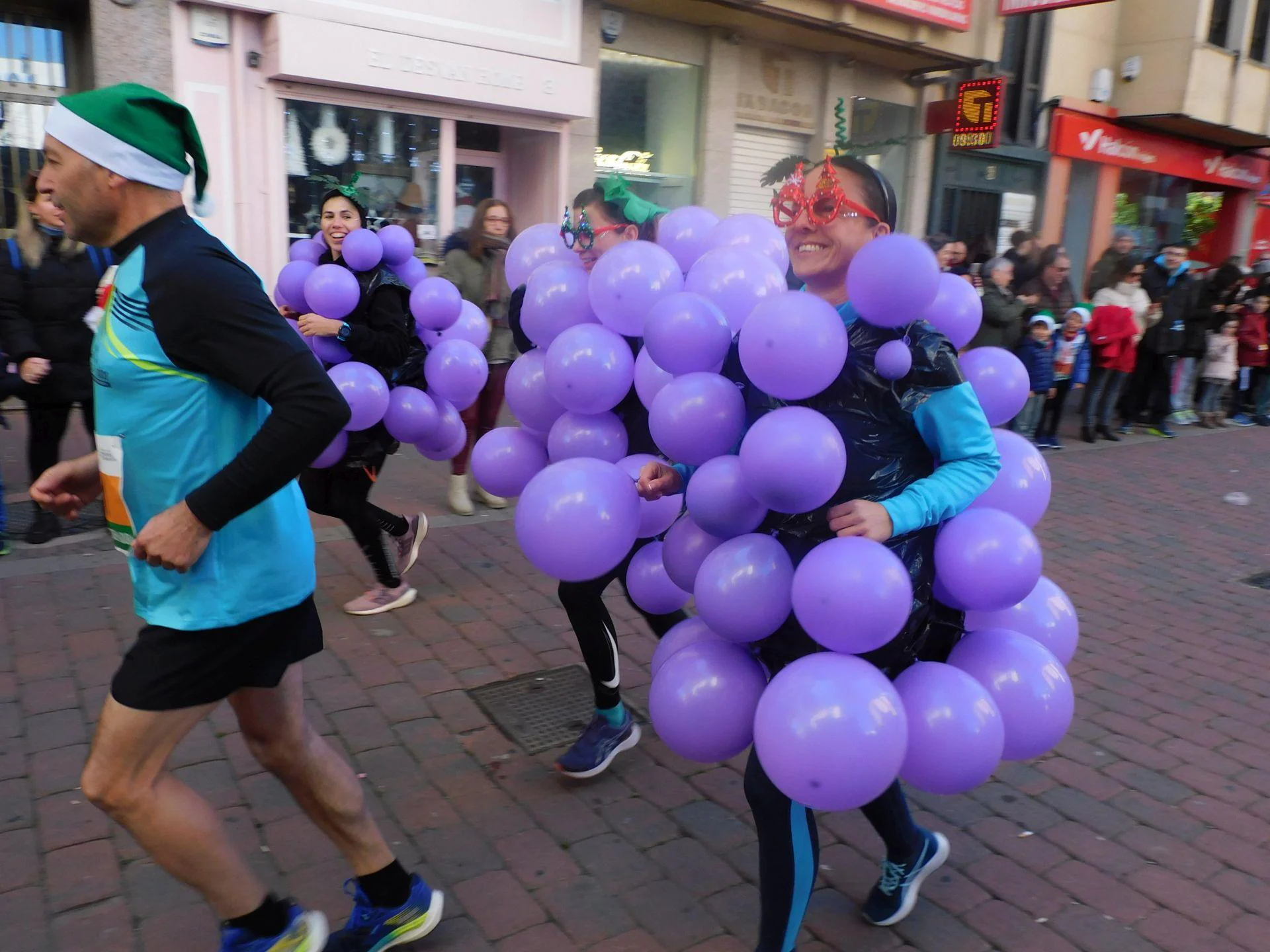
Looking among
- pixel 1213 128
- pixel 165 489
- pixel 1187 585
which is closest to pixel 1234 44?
pixel 1213 128

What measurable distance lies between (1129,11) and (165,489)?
18985mm

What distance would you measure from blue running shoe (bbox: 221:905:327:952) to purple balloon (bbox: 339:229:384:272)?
2.75m

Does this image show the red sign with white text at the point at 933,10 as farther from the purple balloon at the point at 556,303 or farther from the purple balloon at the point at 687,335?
the purple balloon at the point at 687,335

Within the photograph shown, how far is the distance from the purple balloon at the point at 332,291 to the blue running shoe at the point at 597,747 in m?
2.03

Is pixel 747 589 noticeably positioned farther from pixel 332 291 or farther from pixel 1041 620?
pixel 332 291

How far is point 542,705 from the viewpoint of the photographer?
386cm

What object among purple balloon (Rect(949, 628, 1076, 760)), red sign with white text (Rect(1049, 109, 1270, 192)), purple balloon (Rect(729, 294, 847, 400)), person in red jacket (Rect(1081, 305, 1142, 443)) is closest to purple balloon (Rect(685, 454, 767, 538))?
purple balloon (Rect(729, 294, 847, 400))

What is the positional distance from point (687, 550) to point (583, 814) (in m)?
1.14

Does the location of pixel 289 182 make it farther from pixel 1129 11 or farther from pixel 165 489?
pixel 1129 11

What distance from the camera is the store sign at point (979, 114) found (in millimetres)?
13492

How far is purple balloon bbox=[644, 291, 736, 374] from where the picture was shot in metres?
2.35

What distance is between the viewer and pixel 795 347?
204 cm

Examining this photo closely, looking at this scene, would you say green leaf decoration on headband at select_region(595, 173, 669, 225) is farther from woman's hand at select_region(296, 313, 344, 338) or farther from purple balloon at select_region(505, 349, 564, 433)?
woman's hand at select_region(296, 313, 344, 338)

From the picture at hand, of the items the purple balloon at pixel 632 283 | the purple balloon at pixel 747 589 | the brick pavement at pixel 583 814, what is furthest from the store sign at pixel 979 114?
the purple balloon at pixel 747 589
